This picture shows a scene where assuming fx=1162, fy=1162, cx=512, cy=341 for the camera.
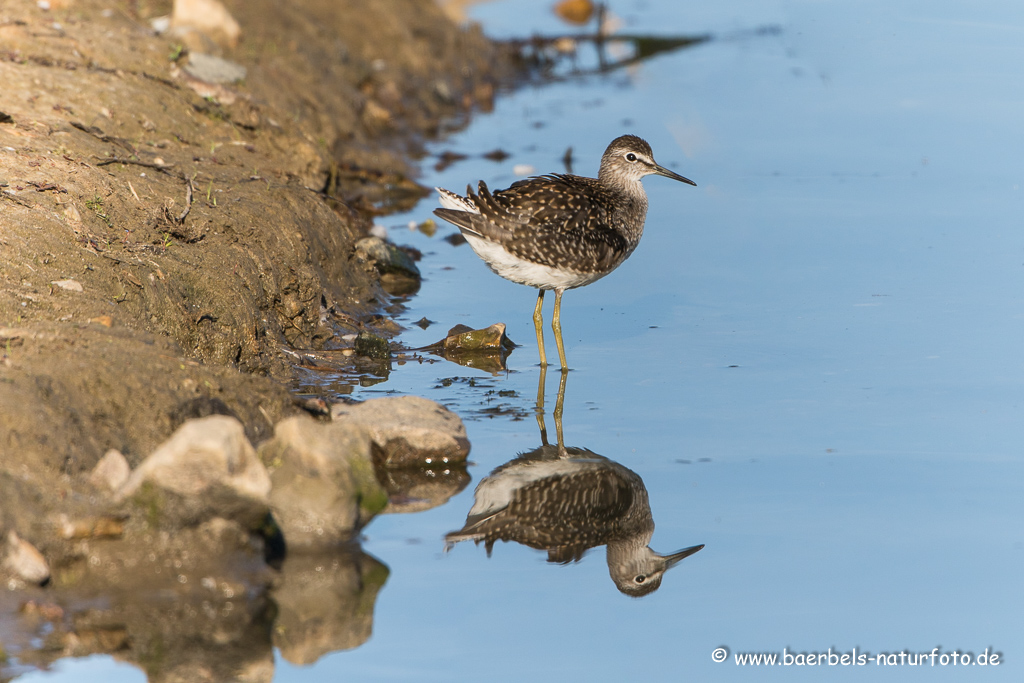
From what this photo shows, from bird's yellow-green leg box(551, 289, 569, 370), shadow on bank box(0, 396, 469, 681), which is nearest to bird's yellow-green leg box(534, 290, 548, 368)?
bird's yellow-green leg box(551, 289, 569, 370)

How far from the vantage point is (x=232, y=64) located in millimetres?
11508

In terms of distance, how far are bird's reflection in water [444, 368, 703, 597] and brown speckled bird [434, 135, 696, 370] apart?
1.66 m

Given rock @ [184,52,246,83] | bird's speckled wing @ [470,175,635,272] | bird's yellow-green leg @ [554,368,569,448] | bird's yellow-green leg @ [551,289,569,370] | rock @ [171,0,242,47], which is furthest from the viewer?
rock @ [171,0,242,47]

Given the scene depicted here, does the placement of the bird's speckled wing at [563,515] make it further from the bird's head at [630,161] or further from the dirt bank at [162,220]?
the bird's head at [630,161]

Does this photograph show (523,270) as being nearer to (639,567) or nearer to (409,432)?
(409,432)

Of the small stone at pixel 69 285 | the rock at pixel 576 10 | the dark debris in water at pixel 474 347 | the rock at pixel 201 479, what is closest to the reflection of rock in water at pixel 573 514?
the rock at pixel 201 479

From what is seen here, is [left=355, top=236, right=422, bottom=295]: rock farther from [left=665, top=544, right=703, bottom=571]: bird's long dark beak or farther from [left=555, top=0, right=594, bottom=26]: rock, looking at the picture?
[left=555, top=0, right=594, bottom=26]: rock

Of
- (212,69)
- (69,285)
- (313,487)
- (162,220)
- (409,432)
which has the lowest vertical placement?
(409,432)

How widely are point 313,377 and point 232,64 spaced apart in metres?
4.82

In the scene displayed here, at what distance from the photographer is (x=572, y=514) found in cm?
648

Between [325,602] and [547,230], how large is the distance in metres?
3.66

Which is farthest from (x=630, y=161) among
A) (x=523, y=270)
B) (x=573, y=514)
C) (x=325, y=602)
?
(x=325, y=602)

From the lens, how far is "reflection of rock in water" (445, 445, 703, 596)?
19.6 feet

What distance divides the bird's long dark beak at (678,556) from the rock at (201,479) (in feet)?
6.73
